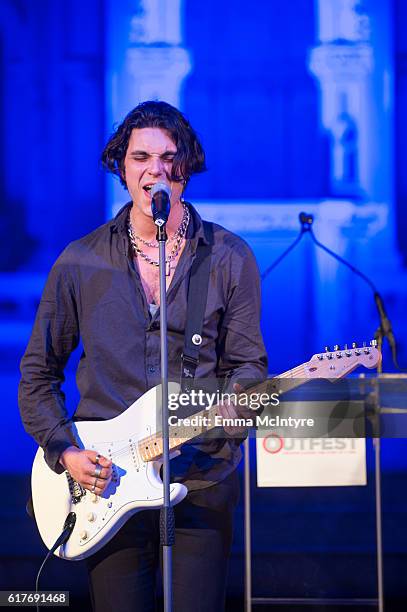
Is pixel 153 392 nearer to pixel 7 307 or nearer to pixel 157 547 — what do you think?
pixel 157 547

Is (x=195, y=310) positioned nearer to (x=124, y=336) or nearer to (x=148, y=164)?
(x=124, y=336)

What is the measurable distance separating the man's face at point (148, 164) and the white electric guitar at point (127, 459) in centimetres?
56

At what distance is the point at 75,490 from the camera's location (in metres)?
2.64

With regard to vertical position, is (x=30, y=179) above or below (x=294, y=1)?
below

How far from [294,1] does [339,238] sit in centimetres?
126

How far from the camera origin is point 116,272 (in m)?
2.69

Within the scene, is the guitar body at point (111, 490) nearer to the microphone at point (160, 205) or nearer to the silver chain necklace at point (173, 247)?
the silver chain necklace at point (173, 247)

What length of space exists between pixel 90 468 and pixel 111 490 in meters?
0.09

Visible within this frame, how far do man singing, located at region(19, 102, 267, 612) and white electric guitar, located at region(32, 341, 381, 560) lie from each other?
0.13 ft

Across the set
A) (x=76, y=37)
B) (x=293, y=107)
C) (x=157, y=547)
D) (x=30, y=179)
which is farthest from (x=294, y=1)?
(x=157, y=547)

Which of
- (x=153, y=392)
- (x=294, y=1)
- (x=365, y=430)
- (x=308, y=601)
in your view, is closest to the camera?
(x=153, y=392)

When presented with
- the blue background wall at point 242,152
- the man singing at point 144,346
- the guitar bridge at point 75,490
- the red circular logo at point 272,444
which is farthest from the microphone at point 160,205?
the blue background wall at point 242,152

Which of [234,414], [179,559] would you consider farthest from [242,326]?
[179,559]

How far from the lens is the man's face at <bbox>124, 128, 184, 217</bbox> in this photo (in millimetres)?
2635
